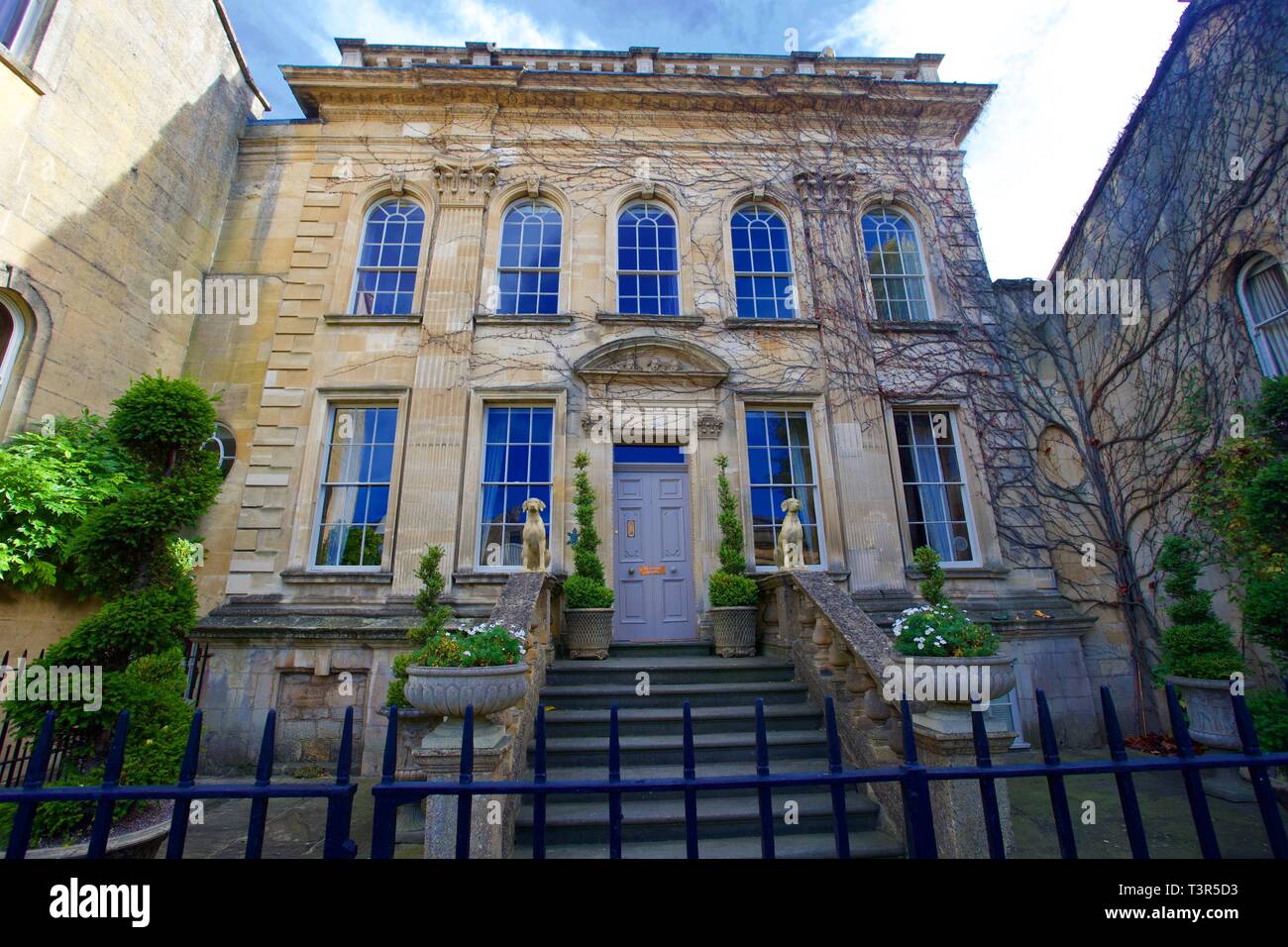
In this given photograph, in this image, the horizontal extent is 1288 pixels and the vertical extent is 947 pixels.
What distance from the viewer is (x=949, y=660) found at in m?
4.29

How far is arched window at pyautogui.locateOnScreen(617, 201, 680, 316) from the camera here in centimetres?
1017

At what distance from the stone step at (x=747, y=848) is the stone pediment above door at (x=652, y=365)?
22.3 ft

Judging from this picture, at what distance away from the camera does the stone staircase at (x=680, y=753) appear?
14.3 feet

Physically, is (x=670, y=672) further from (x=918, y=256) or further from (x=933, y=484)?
(x=918, y=256)

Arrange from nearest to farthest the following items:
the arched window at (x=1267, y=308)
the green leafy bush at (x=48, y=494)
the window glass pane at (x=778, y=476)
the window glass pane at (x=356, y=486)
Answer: the green leafy bush at (x=48, y=494), the arched window at (x=1267, y=308), the window glass pane at (x=356, y=486), the window glass pane at (x=778, y=476)

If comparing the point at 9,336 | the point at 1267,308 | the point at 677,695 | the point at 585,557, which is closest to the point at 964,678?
the point at 677,695

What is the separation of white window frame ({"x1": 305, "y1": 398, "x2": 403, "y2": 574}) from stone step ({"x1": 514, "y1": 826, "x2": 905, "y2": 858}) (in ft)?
18.2

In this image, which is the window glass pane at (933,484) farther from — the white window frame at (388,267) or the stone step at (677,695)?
the white window frame at (388,267)

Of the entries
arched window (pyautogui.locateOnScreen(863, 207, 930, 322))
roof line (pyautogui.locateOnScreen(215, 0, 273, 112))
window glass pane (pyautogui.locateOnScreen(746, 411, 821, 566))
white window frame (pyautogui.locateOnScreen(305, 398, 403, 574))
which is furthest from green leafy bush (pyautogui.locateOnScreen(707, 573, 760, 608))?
roof line (pyautogui.locateOnScreen(215, 0, 273, 112))

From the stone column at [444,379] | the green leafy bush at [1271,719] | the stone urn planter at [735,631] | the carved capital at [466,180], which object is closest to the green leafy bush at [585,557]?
the stone urn planter at [735,631]

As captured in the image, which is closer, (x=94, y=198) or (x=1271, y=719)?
(x=1271, y=719)

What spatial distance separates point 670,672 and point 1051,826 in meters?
3.90

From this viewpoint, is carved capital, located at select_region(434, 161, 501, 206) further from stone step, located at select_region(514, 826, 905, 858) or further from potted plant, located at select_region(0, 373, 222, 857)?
stone step, located at select_region(514, 826, 905, 858)

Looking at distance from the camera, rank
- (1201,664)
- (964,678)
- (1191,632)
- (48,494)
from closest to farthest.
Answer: (964,678)
(1201,664)
(1191,632)
(48,494)
